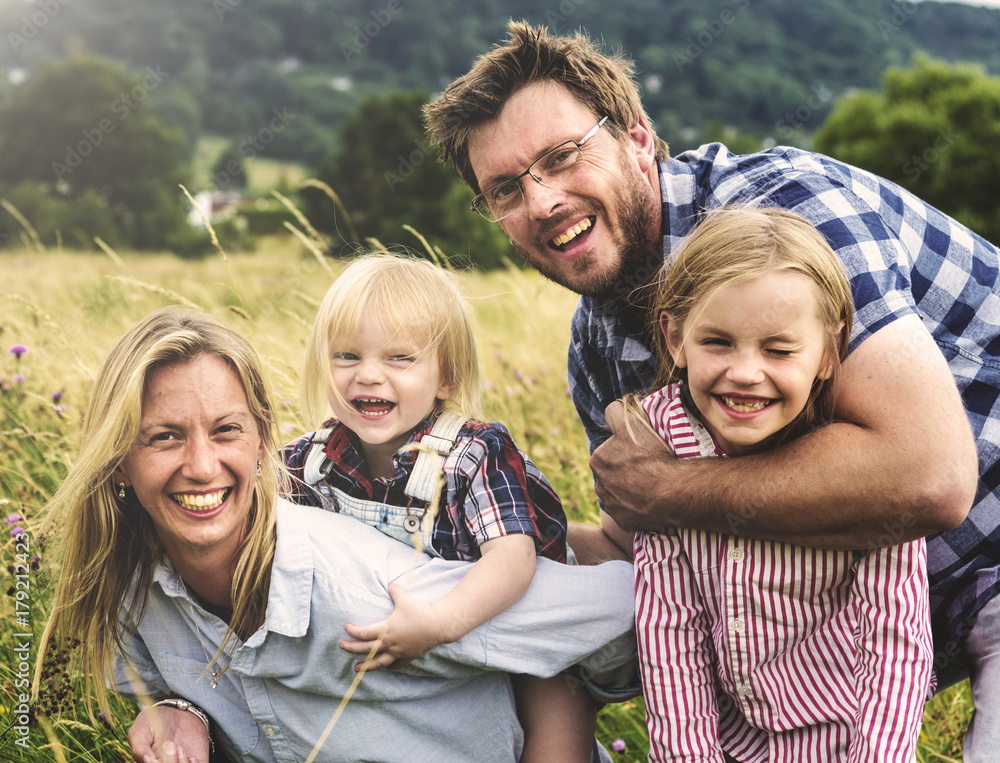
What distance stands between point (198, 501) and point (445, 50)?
62076 mm

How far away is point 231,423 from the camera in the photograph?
1.57 meters

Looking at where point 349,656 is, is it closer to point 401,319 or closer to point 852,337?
point 401,319

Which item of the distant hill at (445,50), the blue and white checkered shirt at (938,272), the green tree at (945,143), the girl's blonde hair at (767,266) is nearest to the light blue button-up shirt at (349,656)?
the girl's blonde hair at (767,266)

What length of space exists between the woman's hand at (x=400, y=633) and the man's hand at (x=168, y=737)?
1.47ft

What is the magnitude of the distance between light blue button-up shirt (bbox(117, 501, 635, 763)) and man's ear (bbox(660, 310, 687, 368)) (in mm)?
593

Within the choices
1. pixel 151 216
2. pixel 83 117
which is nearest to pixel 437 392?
pixel 151 216

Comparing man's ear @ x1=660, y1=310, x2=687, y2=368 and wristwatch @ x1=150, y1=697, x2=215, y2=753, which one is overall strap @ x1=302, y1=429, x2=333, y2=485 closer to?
wristwatch @ x1=150, y1=697, x2=215, y2=753

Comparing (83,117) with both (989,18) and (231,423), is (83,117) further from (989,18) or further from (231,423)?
(989,18)

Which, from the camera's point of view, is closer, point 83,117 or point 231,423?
point 231,423

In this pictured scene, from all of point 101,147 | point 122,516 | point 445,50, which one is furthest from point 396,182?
point 445,50

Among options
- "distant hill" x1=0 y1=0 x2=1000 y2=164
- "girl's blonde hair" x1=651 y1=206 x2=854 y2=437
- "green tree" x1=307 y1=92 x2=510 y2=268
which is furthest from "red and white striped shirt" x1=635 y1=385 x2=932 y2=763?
"distant hill" x1=0 y1=0 x2=1000 y2=164

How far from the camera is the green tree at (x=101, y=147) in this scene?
94.7 feet

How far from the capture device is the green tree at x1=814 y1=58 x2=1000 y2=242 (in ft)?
34.5

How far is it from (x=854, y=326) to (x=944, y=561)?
0.79 meters
